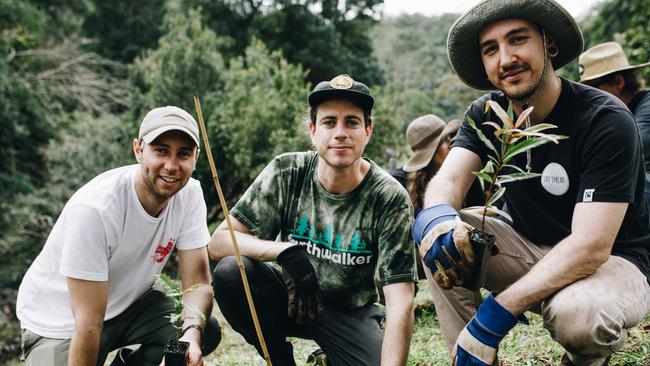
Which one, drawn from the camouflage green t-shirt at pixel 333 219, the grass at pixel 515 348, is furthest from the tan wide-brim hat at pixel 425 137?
the camouflage green t-shirt at pixel 333 219

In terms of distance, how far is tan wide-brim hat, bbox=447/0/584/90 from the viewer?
7.05ft

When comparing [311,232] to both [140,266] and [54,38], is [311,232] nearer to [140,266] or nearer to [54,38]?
[140,266]

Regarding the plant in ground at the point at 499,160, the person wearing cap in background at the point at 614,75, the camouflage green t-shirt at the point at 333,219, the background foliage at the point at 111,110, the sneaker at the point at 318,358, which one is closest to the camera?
the plant in ground at the point at 499,160

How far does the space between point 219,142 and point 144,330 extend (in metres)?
10.3

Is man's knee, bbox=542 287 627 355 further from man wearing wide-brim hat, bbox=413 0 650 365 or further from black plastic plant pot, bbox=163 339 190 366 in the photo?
black plastic plant pot, bbox=163 339 190 366

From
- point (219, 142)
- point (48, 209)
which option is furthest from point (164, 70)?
point (48, 209)

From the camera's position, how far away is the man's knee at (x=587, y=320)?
1907mm

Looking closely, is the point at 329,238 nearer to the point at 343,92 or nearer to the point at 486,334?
the point at 343,92

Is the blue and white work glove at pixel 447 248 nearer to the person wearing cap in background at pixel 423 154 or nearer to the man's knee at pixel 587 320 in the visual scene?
the man's knee at pixel 587 320

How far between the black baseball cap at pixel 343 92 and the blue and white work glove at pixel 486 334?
47.2 inches

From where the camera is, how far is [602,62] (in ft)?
13.0

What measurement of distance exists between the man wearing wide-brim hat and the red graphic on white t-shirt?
60.0 inches

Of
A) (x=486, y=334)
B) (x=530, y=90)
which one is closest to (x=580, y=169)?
(x=530, y=90)

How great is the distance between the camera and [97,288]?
2.52 m
